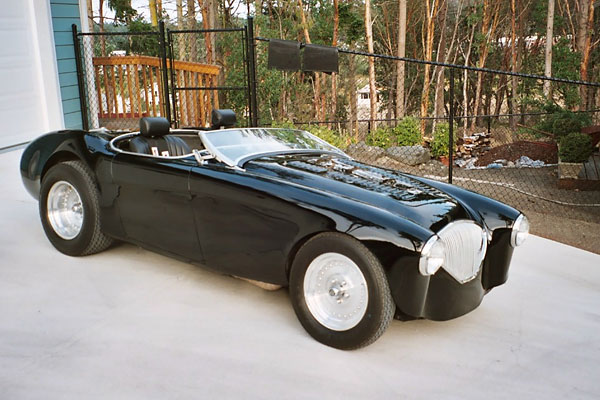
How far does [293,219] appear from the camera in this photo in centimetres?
329

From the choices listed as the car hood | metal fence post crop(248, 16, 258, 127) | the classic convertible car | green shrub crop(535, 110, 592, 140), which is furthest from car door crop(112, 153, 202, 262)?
green shrub crop(535, 110, 592, 140)

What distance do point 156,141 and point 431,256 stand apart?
2536 mm

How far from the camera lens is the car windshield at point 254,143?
392 cm

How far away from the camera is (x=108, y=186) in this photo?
4.24 metres

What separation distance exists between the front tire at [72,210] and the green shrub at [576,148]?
10030 mm

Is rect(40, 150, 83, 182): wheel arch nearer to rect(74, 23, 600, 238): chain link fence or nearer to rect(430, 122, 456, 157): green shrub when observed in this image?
rect(74, 23, 600, 238): chain link fence

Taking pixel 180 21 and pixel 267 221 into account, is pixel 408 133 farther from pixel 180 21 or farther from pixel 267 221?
pixel 180 21

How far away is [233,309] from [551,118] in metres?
13.5

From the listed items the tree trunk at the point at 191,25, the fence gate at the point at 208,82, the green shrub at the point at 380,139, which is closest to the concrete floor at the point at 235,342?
the fence gate at the point at 208,82

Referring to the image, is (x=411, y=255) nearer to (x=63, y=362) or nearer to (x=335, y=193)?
(x=335, y=193)

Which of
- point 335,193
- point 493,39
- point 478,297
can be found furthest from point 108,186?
point 493,39

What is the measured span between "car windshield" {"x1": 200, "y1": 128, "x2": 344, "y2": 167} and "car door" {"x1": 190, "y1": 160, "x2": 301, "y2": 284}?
14cm

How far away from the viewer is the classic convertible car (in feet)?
9.93

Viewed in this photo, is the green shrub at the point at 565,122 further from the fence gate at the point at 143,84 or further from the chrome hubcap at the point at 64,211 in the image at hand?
the chrome hubcap at the point at 64,211
